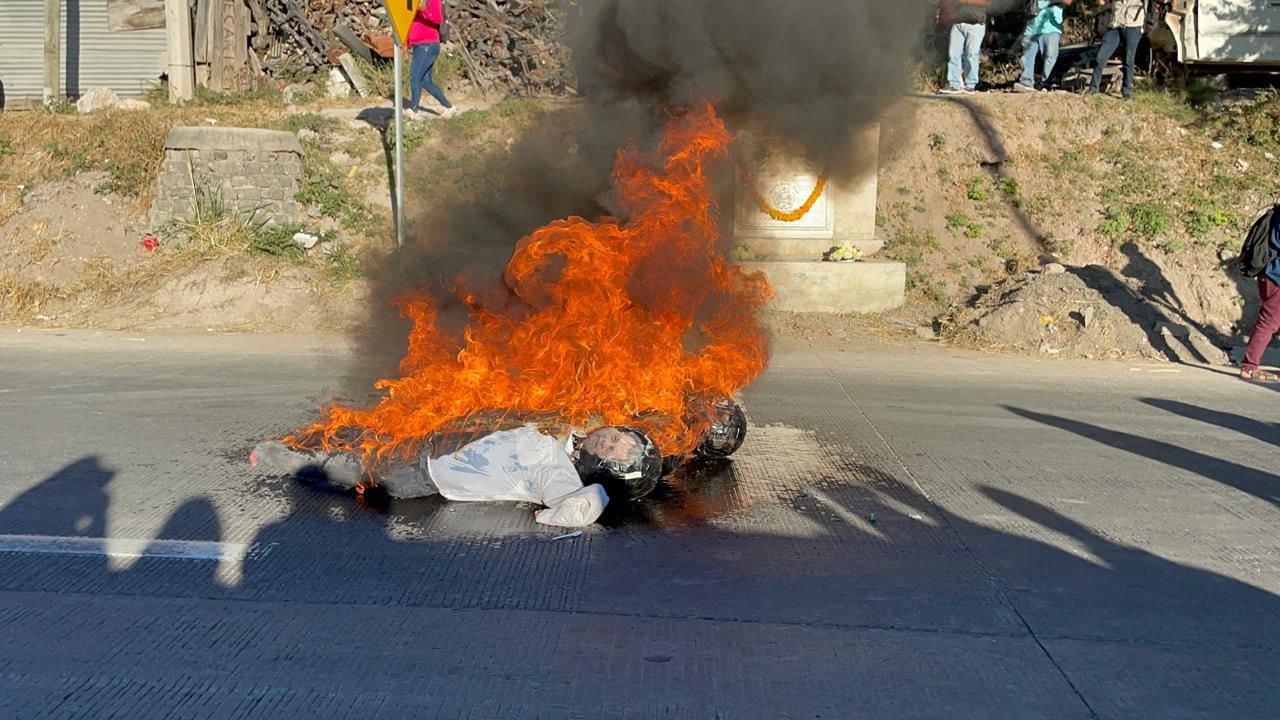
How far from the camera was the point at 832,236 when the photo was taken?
1170 centimetres

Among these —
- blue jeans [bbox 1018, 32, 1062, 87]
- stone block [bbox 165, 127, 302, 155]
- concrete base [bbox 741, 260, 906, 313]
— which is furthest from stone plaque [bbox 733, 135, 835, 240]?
stone block [bbox 165, 127, 302, 155]

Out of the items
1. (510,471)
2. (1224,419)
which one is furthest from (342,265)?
(1224,419)

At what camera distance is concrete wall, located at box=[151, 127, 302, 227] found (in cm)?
1199

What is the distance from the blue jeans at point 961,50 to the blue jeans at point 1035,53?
74 centimetres

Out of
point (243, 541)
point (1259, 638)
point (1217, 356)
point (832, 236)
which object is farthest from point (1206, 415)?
point (243, 541)

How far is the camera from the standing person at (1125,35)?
13352 millimetres

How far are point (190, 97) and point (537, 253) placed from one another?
11238 mm

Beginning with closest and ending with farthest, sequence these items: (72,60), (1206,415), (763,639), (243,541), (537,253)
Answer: (763,639), (243,541), (537,253), (1206,415), (72,60)

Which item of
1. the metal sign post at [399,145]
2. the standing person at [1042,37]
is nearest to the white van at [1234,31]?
the standing person at [1042,37]

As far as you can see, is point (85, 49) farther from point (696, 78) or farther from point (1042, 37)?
point (1042, 37)

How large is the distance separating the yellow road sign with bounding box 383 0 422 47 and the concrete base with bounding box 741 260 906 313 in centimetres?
408

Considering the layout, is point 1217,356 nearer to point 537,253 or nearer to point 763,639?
point 537,253

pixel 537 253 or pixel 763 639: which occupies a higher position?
pixel 537 253

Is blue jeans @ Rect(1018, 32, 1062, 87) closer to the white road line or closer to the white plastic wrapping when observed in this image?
the white plastic wrapping
